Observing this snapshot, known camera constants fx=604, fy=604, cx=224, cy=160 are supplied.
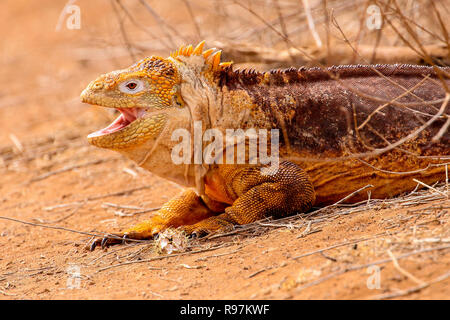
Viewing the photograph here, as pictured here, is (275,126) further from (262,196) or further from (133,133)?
(133,133)

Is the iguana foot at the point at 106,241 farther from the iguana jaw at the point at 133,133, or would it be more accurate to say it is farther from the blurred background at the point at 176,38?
the blurred background at the point at 176,38

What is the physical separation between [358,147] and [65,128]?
6.63 m

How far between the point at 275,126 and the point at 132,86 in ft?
4.25

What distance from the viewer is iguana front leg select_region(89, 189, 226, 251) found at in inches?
219

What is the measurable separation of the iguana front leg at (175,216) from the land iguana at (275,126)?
3 centimetres

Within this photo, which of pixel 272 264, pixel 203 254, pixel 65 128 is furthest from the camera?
pixel 65 128

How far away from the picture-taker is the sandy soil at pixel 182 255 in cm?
380

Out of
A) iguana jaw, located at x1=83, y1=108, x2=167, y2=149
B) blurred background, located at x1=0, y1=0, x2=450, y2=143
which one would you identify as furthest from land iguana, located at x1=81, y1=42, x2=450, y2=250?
blurred background, located at x1=0, y1=0, x2=450, y2=143

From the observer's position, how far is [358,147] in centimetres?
535

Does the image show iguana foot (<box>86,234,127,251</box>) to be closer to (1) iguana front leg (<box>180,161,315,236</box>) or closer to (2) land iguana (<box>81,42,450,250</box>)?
(2) land iguana (<box>81,42,450,250</box>)

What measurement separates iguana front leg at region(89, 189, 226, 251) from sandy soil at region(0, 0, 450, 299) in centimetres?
17

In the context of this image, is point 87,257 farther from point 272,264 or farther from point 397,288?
point 397,288

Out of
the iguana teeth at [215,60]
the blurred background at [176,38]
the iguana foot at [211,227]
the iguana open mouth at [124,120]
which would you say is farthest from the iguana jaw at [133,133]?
the blurred background at [176,38]

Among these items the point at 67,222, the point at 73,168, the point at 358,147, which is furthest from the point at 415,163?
the point at 73,168
